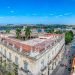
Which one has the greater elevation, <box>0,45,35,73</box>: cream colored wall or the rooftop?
the rooftop

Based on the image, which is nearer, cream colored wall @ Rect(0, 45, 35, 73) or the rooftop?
Answer: cream colored wall @ Rect(0, 45, 35, 73)

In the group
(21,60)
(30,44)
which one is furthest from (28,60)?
(30,44)

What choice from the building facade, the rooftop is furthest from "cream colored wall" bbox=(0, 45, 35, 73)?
the rooftop

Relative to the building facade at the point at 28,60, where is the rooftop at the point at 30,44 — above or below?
above

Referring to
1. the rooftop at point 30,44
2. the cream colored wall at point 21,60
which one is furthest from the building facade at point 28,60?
the rooftop at point 30,44

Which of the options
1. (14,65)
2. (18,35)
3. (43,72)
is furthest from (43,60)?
(18,35)

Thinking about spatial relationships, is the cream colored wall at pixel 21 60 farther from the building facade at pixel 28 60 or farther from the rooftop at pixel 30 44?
the rooftop at pixel 30 44

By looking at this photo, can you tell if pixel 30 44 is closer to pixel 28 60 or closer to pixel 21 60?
pixel 21 60

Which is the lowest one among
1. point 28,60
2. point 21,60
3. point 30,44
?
point 21,60

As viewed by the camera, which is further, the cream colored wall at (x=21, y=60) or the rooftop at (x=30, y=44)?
the rooftop at (x=30, y=44)

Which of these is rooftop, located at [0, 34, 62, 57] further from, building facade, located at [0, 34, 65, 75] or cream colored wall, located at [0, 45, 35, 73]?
cream colored wall, located at [0, 45, 35, 73]

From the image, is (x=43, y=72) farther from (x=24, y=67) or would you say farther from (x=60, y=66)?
(x=60, y=66)
